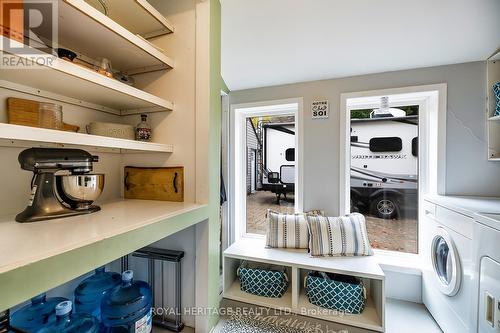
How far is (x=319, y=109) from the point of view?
200 cm

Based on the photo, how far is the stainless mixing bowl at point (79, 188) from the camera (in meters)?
0.77

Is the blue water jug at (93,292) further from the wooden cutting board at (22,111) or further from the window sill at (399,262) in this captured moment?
the window sill at (399,262)

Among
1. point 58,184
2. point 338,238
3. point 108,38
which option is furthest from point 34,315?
point 338,238

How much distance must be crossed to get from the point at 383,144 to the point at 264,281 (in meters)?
1.75

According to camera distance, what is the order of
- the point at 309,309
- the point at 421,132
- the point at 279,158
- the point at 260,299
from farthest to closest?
1. the point at 279,158
2. the point at 421,132
3. the point at 260,299
4. the point at 309,309

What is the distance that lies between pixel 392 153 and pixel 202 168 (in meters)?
1.98

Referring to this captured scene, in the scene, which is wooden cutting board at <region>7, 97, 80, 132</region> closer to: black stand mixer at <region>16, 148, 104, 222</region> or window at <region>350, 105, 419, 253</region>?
black stand mixer at <region>16, 148, 104, 222</region>

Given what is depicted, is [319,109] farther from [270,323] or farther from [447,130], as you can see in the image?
[270,323]

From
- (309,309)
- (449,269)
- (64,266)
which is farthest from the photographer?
(309,309)

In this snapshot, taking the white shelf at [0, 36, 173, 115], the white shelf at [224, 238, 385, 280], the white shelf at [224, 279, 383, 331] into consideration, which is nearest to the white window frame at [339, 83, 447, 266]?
the white shelf at [224, 238, 385, 280]

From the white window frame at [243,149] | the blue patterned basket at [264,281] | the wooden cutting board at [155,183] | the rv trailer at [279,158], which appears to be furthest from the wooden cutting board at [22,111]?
the rv trailer at [279,158]

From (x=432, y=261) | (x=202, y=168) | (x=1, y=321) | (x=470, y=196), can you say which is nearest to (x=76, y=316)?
(x=1, y=321)

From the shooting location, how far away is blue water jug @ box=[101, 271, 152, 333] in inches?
32.6

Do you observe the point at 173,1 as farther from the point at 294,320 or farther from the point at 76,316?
the point at 294,320
